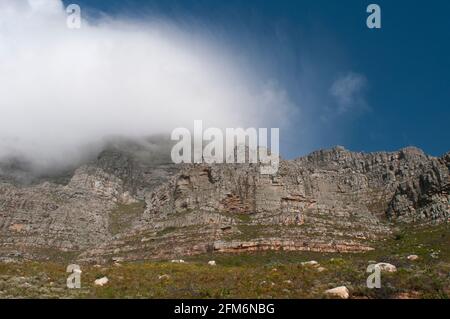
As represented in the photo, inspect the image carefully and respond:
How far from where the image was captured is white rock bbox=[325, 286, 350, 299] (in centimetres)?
2498

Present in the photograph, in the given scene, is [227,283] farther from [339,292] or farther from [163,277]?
[339,292]

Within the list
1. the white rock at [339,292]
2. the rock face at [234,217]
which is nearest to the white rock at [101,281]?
the white rock at [339,292]

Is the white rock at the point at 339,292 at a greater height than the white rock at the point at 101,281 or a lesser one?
lesser

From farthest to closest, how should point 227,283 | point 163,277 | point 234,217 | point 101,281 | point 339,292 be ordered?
point 234,217 → point 163,277 → point 101,281 → point 227,283 → point 339,292

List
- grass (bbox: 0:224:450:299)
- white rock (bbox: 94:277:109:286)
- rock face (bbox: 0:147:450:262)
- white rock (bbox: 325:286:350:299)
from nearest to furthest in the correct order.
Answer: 1. white rock (bbox: 325:286:350:299)
2. grass (bbox: 0:224:450:299)
3. white rock (bbox: 94:277:109:286)
4. rock face (bbox: 0:147:450:262)

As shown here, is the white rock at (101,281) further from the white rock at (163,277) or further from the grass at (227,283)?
the white rock at (163,277)

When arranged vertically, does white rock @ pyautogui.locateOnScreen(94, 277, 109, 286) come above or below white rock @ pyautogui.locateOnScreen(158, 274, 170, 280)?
below

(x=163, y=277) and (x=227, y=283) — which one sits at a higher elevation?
(x=163, y=277)

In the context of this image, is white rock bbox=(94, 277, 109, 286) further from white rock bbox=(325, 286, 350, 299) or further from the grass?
white rock bbox=(325, 286, 350, 299)

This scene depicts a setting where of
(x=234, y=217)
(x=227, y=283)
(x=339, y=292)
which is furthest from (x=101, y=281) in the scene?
(x=234, y=217)

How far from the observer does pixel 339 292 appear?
25328mm

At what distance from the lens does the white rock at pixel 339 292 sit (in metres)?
25.0

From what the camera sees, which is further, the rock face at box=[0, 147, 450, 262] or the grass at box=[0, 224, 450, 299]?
the rock face at box=[0, 147, 450, 262]

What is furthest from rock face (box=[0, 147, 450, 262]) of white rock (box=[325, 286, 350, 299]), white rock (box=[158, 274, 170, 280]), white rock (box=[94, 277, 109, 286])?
white rock (box=[325, 286, 350, 299])
